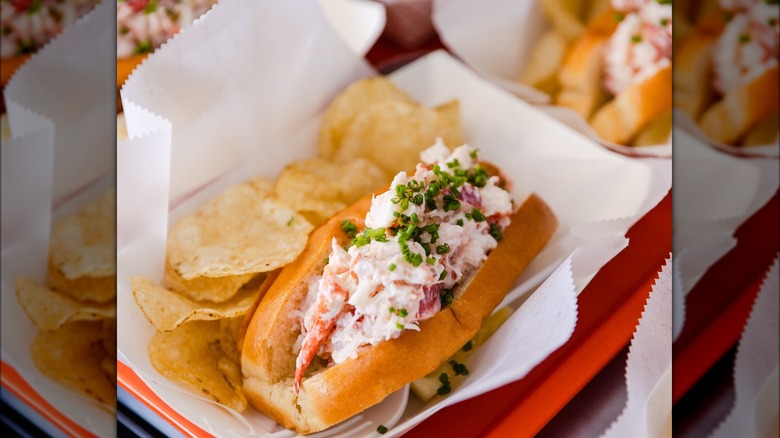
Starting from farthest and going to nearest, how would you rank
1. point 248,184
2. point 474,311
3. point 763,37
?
point 248,184 → point 763,37 → point 474,311

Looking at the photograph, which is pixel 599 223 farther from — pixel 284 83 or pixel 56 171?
pixel 56 171

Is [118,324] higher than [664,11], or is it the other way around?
[664,11]

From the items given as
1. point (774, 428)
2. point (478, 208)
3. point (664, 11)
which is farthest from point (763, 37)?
point (774, 428)

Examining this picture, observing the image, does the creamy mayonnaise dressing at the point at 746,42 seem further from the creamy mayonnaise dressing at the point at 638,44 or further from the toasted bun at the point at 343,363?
the toasted bun at the point at 343,363

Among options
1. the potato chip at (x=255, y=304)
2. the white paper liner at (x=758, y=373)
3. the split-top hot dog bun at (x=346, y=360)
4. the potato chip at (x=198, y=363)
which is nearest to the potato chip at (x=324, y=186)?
the split-top hot dog bun at (x=346, y=360)

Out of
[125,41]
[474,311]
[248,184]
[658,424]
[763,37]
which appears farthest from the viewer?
[125,41]

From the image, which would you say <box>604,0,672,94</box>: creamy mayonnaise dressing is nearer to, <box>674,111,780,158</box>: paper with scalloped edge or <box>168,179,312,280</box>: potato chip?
<box>674,111,780,158</box>: paper with scalloped edge

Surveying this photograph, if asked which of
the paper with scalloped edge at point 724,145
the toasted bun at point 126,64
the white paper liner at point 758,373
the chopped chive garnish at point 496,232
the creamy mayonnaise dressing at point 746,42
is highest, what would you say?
the creamy mayonnaise dressing at point 746,42
